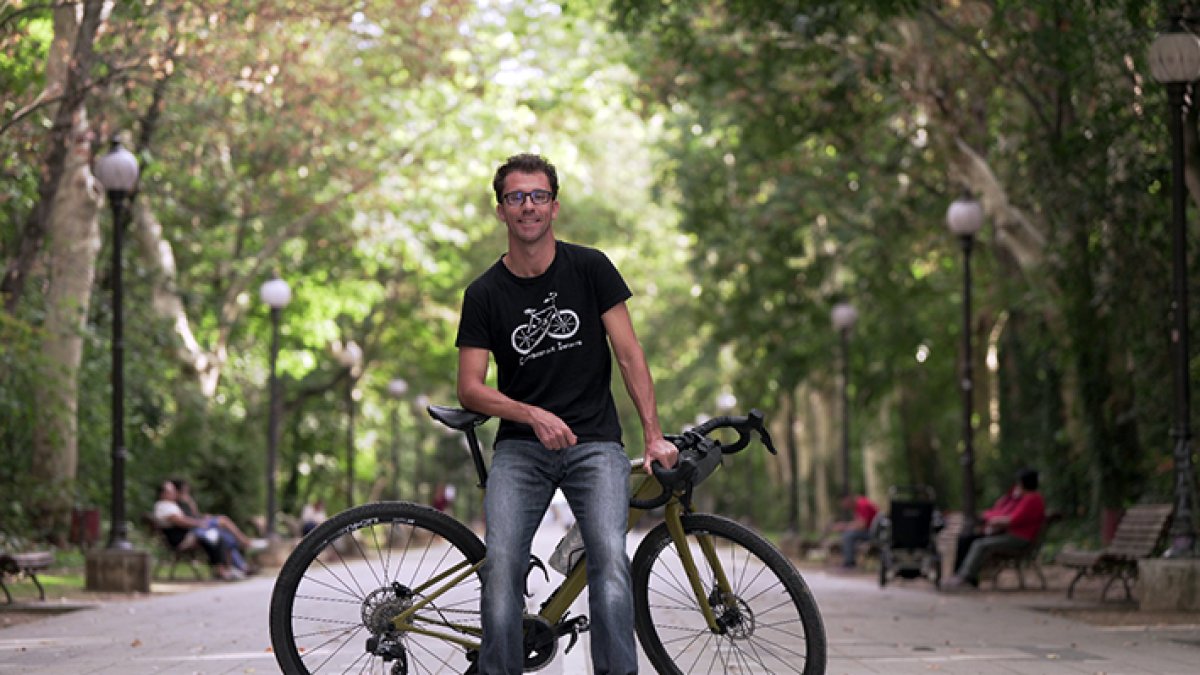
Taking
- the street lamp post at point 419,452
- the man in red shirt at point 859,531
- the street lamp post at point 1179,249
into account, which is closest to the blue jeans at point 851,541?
the man in red shirt at point 859,531

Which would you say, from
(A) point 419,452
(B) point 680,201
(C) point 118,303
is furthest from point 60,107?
(A) point 419,452

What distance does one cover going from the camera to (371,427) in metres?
53.0

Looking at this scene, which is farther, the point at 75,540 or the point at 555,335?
the point at 75,540

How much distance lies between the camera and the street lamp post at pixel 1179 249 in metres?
14.5

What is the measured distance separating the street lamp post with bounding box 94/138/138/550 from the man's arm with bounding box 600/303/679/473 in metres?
13.1

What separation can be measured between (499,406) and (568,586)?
694 millimetres

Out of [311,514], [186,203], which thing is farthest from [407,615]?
[311,514]

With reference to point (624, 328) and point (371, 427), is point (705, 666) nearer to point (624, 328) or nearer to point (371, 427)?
point (624, 328)

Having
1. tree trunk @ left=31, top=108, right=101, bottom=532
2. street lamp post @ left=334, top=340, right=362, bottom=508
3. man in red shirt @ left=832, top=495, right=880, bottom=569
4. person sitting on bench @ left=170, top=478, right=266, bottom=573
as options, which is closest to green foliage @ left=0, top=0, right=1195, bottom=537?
tree trunk @ left=31, top=108, right=101, bottom=532

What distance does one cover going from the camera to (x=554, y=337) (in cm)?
630

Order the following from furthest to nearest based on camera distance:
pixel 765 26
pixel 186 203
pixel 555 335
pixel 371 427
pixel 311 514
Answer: pixel 371 427 → pixel 311 514 → pixel 186 203 → pixel 765 26 → pixel 555 335

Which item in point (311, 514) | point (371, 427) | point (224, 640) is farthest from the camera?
point (371, 427)

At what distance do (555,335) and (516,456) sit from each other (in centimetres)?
43

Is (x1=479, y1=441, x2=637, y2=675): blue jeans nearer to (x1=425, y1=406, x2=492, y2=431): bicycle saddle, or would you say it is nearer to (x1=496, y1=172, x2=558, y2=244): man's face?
(x1=425, y1=406, x2=492, y2=431): bicycle saddle
